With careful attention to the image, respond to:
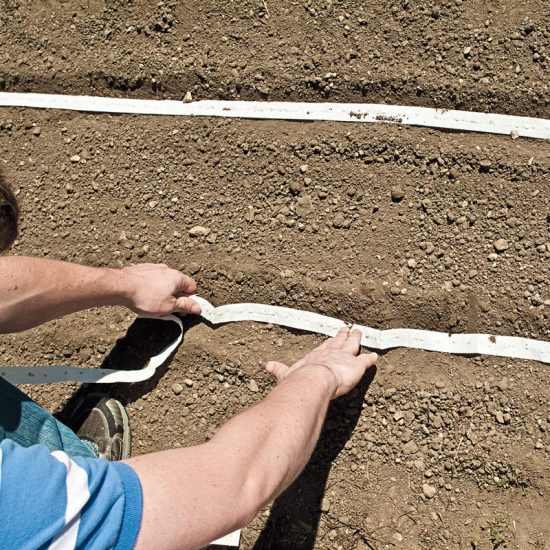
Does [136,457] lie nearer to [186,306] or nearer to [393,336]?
[186,306]

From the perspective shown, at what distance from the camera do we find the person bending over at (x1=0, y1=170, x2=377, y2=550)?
39.2 inches

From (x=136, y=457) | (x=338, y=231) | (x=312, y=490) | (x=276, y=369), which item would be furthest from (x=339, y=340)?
(x=136, y=457)

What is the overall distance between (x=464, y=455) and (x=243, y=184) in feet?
4.60

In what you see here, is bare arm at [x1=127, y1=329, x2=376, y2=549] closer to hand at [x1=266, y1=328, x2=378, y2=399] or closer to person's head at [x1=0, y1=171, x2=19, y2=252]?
hand at [x1=266, y1=328, x2=378, y2=399]

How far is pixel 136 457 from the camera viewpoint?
1.17 m

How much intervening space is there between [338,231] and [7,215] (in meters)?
1.24

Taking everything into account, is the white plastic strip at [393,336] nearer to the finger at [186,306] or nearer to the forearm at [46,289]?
the finger at [186,306]

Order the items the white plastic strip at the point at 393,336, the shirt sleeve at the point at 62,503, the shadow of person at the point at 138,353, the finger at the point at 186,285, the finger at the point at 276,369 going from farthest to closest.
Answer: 1. the shadow of person at the point at 138,353
2. the finger at the point at 186,285
3. the white plastic strip at the point at 393,336
4. the finger at the point at 276,369
5. the shirt sleeve at the point at 62,503

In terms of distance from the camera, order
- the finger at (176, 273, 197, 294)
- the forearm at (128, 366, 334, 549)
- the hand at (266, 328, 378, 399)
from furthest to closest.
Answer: the finger at (176, 273, 197, 294), the hand at (266, 328, 378, 399), the forearm at (128, 366, 334, 549)

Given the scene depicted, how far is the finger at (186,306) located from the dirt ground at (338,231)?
0.11 meters

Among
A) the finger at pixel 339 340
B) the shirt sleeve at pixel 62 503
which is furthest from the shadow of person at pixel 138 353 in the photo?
the shirt sleeve at pixel 62 503

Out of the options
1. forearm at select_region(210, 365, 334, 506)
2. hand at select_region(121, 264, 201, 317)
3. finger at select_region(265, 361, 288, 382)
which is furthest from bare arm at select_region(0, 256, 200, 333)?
forearm at select_region(210, 365, 334, 506)

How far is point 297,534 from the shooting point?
2172 millimetres

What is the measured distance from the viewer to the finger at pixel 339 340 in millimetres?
2104
